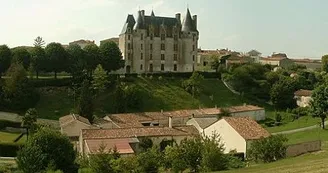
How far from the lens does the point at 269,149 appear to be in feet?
108

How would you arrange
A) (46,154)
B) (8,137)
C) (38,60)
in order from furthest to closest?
(38,60), (8,137), (46,154)

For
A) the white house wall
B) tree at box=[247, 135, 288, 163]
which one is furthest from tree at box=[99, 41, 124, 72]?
tree at box=[247, 135, 288, 163]

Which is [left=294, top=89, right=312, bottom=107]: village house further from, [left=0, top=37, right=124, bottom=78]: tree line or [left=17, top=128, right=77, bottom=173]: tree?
[left=17, top=128, right=77, bottom=173]: tree

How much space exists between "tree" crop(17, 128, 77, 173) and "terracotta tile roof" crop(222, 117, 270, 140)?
14.6 m

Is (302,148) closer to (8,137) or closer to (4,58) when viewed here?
(8,137)

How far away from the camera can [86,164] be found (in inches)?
1265

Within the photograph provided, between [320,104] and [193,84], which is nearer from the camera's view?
[320,104]

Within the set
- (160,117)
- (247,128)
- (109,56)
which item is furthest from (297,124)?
(109,56)

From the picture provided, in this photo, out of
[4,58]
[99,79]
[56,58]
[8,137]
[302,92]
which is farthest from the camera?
[302,92]

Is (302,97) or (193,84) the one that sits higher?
(193,84)

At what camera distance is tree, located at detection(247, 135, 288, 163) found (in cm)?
3297

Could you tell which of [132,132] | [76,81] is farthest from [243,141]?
[76,81]

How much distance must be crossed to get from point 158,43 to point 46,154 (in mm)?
59660

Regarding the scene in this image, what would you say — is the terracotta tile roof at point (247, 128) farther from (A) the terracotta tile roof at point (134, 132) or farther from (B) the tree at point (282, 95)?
(B) the tree at point (282, 95)
